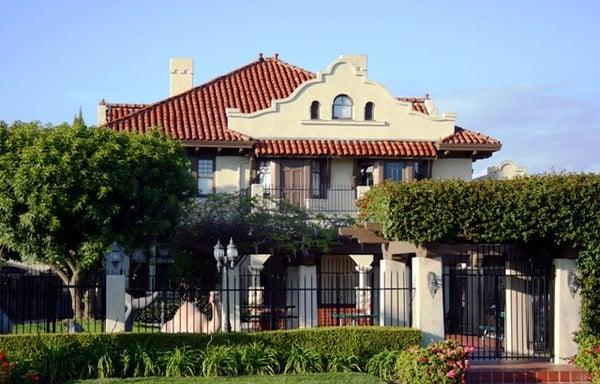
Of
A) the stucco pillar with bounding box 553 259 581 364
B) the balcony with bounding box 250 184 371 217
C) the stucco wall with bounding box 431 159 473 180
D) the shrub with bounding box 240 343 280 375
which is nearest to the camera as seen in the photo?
the shrub with bounding box 240 343 280 375

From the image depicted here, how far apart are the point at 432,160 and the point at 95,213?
13.9m

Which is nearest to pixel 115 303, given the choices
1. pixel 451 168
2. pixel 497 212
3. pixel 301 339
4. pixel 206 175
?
pixel 301 339

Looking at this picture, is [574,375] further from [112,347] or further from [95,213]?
[95,213]

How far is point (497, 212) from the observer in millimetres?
20500

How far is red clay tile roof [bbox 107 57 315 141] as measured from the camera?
1398 inches

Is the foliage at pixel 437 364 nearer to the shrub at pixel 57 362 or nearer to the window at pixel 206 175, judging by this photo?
the shrub at pixel 57 362

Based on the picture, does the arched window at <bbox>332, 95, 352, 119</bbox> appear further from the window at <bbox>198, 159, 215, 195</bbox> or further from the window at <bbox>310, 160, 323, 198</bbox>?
the window at <bbox>198, 159, 215, 195</bbox>

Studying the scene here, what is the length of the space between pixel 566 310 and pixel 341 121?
15.6m

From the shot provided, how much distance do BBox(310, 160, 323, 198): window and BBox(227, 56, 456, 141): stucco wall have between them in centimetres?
93

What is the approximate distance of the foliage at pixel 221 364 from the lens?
748 inches

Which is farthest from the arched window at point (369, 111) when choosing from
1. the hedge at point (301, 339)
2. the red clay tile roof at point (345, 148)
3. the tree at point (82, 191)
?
the hedge at point (301, 339)

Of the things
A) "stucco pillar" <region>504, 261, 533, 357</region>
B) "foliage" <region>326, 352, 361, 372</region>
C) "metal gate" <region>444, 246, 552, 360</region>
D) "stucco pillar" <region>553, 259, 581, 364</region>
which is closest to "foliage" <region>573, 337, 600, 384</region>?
"stucco pillar" <region>553, 259, 581, 364</region>

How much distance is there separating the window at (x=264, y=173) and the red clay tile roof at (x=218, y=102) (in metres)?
1.09

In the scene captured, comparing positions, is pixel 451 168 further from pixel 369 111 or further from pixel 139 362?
pixel 139 362
